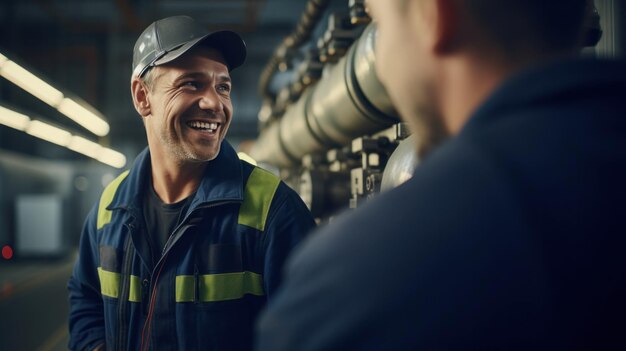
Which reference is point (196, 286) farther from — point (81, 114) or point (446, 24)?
point (81, 114)

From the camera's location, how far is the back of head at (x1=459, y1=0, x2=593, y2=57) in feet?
1.77

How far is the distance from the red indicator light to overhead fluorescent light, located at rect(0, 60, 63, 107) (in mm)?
4070

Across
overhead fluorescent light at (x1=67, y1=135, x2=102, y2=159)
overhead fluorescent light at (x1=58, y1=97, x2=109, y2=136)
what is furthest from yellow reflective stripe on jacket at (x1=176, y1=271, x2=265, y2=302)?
overhead fluorescent light at (x1=67, y1=135, x2=102, y2=159)

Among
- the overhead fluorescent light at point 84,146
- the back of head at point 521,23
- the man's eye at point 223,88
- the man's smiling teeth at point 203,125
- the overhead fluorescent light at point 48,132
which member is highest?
the overhead fluorescent light at point 84,146

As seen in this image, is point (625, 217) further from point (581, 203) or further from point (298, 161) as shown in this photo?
point (298, 161)

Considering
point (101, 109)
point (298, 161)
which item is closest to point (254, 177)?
point (298, 161)

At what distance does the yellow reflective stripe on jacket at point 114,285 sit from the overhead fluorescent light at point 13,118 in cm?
501

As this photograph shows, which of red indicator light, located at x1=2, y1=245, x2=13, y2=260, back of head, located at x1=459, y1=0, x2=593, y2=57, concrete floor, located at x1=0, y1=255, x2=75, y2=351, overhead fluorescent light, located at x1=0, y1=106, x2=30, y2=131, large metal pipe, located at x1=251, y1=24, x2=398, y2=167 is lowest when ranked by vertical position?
concrete floor, located at x1=0, y1=255, x2=75, y2=351

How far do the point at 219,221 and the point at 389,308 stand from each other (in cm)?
111

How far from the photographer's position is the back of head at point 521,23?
538mm

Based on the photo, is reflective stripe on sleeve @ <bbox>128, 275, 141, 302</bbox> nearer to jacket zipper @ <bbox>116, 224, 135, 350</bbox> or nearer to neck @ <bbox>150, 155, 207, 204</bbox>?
jacket zipper @ <bbox>116, 224, 135, 350</bbox>

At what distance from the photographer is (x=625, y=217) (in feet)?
1.44

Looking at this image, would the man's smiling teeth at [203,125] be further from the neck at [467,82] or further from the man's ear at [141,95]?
the neck at [467,82]

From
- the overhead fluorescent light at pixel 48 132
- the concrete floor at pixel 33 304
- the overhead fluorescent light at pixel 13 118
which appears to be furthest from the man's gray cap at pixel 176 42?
the overhead fluorescent light at pixel 48 132
